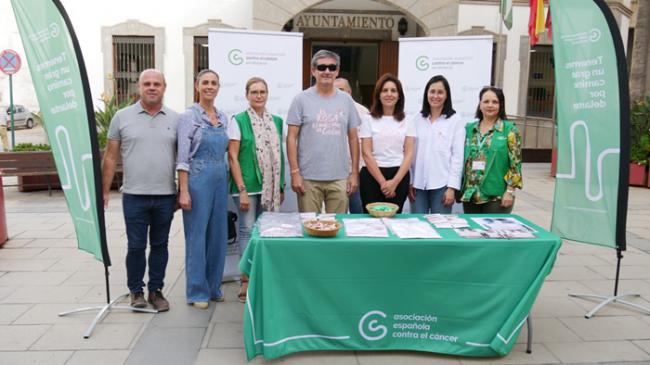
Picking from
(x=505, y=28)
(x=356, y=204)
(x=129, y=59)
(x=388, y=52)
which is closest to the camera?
(x=356, y=204)

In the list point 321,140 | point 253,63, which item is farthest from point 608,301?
point 253,63

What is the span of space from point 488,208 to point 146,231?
8.28ft

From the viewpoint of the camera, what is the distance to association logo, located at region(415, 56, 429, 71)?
19.5ft

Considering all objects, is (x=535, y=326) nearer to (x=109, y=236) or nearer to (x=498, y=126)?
(x=498, y=126)

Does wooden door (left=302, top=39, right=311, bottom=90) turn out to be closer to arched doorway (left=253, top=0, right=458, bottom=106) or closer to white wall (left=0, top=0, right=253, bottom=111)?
arched doorway (left=253, top=0, right=458, bottom=106)

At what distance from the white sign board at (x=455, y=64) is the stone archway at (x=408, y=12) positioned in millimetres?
6561

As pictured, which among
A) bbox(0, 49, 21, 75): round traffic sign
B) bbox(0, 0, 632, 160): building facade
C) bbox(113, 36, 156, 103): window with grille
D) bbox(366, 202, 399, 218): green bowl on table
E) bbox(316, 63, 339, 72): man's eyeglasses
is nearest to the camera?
bbox(366, 202, 399, 218): green bowl on table

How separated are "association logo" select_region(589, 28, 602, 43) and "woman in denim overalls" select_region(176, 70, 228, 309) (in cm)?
264

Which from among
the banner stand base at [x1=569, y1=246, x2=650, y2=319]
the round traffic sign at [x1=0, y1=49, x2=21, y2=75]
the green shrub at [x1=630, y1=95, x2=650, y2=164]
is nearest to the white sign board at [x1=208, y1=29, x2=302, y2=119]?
the banner stand base at [x1=569, y1=246, x2=650, y2=319]

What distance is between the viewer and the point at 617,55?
12.3 feet

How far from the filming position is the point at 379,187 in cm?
439

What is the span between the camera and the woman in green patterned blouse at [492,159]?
405 centimetres

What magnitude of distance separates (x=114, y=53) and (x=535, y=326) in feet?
39.3

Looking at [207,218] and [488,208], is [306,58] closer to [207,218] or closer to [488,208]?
[488,208]
